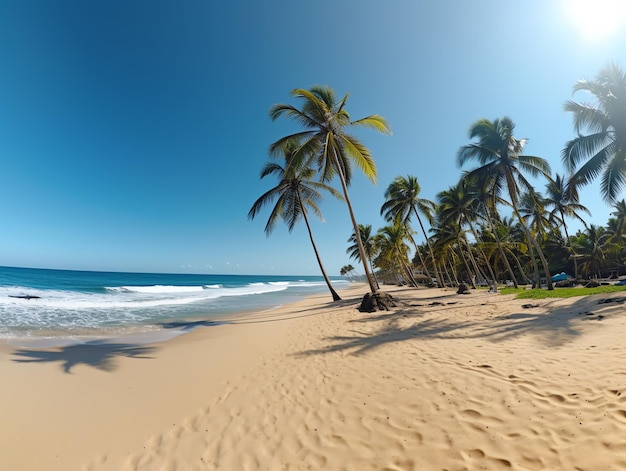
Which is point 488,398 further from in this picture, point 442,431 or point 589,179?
point 589,179

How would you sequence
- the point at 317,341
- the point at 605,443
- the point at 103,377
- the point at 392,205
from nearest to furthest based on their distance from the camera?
the point at 605,443 → the point at 103,377 → the point at 317,341 → the point at 392,205

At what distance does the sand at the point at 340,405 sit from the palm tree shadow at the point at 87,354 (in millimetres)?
75

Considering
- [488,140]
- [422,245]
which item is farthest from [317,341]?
[422,245]

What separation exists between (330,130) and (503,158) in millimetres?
11945

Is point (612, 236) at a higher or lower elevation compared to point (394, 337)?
higher

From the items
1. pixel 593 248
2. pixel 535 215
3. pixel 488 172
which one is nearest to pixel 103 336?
pixel 488 172

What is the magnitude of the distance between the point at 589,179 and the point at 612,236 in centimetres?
1876

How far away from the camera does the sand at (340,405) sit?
278 centimetres

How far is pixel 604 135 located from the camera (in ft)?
43.4

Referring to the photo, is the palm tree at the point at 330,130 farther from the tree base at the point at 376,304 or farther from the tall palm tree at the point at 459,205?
the tall palm tree at the point at 459,205

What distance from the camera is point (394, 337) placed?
7.25 metres

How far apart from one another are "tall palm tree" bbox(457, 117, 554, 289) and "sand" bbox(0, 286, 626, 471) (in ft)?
42.0

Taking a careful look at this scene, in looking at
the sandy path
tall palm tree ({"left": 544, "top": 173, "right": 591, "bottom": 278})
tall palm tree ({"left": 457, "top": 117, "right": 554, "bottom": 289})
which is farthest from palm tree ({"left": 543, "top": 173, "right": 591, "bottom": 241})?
the sandy path

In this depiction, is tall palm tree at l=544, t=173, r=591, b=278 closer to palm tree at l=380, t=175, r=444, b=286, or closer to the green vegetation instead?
the green vegetation
